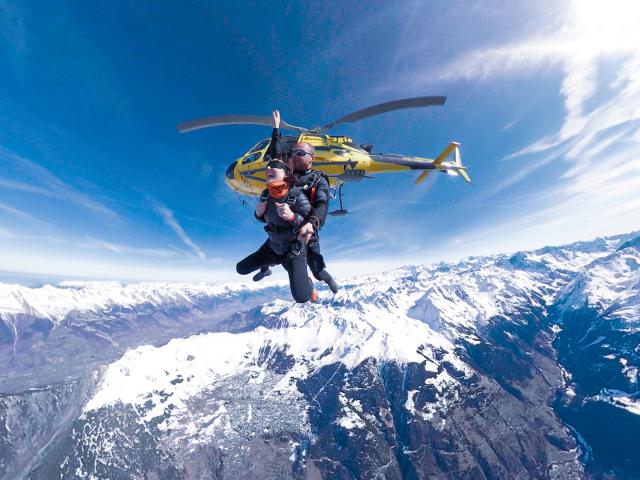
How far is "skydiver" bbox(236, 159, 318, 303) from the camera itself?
27.7 feet

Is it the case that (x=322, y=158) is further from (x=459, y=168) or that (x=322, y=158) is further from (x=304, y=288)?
(x=459, y=168)

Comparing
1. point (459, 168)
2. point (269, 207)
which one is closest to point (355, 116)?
point (269, 207)

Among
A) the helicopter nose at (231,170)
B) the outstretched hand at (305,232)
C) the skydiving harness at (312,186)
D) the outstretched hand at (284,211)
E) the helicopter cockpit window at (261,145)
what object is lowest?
the outstretched hand at (305,232)

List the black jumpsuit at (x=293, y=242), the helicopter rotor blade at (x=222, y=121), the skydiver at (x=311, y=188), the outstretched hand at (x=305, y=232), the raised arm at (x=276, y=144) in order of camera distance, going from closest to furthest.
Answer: the outstretched hand at (x=305, y=232) → the skydiver at (x=311, y=188) → the black jumpsuit at (x=293, y=242) → the raised arm at (x=276, y=144) → the helicopter rotor blade at (x=222, y=121)

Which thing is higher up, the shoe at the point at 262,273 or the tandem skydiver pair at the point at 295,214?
the tandem skydiver pair at the point at 295,214

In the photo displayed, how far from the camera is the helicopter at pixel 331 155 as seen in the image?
14516 mm

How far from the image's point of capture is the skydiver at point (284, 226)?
8430 mm

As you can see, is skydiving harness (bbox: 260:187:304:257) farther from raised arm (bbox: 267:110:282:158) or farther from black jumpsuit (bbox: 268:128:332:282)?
raised arm (bbox: 267:110:282:158)

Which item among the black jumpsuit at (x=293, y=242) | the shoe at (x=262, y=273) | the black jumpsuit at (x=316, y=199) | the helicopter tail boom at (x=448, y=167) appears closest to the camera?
the black jumpsuit at (x=293, y=242)

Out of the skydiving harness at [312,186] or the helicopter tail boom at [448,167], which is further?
the helicopter tail boom at [448,167]

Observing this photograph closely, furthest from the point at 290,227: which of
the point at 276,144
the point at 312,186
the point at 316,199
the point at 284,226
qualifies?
the point at 276,144

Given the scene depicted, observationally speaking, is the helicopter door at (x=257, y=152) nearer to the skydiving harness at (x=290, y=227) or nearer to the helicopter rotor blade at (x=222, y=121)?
the helicopter rotor blade at (x=222, y=121)

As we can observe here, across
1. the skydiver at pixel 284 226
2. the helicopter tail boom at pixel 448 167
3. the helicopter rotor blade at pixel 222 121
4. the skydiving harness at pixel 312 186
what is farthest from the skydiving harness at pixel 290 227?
the helicopter tail boom at pixel 448 167

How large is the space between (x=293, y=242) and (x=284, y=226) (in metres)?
0.63
